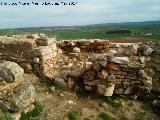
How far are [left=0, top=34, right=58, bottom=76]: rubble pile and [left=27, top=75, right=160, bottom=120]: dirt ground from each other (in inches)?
35.5

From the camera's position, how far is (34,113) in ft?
31.7

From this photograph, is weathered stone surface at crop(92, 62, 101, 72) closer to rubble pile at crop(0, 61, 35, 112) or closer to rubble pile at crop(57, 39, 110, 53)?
rubble pile at crop(0, 61, 35, 112)

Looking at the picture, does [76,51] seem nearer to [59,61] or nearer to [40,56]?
[59,61]

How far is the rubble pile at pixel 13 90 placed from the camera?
9.34 m

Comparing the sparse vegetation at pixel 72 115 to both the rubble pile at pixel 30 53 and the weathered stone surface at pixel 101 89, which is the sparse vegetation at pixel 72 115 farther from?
the rubble pile at pixel 30 53

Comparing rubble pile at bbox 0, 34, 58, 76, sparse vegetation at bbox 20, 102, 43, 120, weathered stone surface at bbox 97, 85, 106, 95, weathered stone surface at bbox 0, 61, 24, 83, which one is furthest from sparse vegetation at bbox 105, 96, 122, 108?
weathered stone surface at bbox 0, 61, 24, 83

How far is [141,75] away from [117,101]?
3.81 feet

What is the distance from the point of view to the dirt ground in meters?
10.0

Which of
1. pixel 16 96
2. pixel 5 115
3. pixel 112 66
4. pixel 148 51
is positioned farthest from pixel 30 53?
pixel 148 51

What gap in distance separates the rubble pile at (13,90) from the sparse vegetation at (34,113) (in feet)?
0.56

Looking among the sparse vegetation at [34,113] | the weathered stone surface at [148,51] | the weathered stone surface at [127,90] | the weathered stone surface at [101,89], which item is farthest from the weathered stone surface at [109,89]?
the weathered stone surface at [148,51]

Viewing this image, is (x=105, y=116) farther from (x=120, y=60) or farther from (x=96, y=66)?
(x=120, y=60)

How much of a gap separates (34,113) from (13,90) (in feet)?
3.01

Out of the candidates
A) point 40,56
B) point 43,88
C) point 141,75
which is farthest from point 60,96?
point 141,75
